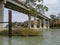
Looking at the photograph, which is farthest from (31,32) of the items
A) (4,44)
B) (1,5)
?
(4,44)

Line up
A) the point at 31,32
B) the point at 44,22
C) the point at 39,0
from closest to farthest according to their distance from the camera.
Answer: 1. the point at 31,32
2. the point at 39,0
3. the point at 44,22

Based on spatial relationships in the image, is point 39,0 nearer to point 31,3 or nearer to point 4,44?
point 31,3

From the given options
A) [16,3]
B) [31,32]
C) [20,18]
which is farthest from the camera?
[16,3]

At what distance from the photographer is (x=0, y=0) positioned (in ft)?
59.5

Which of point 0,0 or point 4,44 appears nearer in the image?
point 4,44

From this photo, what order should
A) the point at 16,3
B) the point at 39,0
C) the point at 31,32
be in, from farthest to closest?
the point at 16,3 → the point at 39,0 → the point at 31,32

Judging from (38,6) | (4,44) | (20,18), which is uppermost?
(38,6)

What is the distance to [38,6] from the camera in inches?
620

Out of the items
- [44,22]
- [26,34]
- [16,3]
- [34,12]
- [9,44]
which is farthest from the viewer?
[44,22]

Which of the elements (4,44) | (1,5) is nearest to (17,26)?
(1,5)

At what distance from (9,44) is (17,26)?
6.15 metres

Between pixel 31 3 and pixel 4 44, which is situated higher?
pixel 31 3

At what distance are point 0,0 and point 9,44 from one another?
429 inches

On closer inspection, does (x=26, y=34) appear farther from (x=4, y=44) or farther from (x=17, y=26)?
(x=4, y=44)
